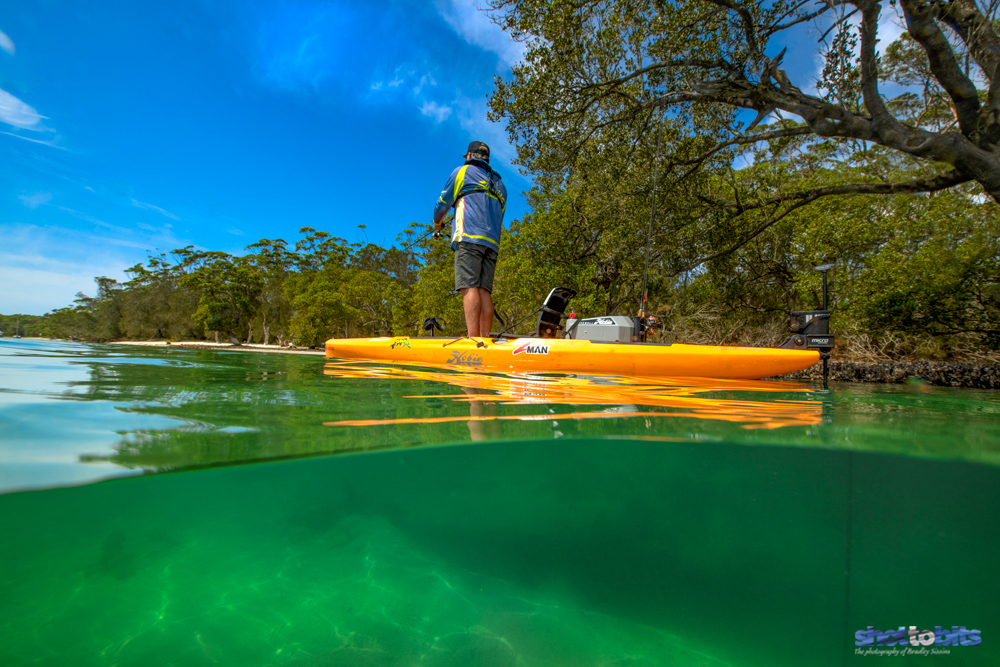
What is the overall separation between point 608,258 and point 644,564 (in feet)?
27.7

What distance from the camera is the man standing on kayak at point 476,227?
17.4ft

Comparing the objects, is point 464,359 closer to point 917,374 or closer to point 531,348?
point 531,348

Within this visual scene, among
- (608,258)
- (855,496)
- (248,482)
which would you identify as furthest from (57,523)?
(608,258)

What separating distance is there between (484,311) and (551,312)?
0.92 meters

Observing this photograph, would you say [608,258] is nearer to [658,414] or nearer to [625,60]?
[625,60]

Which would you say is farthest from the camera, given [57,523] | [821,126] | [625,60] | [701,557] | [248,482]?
[625,60]

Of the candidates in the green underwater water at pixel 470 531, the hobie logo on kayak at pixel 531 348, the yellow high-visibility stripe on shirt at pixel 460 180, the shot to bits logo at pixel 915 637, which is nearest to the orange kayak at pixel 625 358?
the hobie logo on kayak at pixel 531 348

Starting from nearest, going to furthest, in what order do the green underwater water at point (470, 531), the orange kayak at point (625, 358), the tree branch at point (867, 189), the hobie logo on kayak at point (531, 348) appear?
the green underwater water at point (470, 531)
the orange kayak at point (625, 358)
the hobie logo on kayak at point (531, 348)
the tree branch at point (867, 189)

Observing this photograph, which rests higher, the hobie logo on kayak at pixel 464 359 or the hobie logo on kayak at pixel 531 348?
the hobie logo on kayak at pixel 531 348

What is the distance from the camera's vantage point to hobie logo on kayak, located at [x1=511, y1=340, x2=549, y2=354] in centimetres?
434

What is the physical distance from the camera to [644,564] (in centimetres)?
232

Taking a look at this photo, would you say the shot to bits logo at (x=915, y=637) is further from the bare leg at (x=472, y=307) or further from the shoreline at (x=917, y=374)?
the bare leg at (x=472, y=307)

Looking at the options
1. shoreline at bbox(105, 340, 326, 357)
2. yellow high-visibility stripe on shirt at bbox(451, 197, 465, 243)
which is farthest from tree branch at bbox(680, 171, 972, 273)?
shoreline at bbox(105, 340, 326, 357)

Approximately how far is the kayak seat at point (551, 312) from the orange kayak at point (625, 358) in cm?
67
